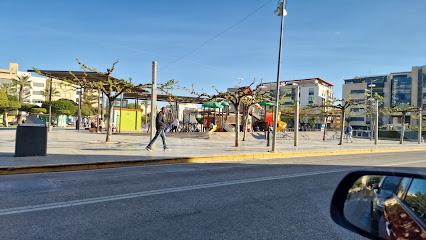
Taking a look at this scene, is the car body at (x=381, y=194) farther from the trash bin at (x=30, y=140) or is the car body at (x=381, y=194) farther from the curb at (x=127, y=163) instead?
the trash bin at (x=30, y=140)

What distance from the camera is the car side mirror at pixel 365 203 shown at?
5.20 feet

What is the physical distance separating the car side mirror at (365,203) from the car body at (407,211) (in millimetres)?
14

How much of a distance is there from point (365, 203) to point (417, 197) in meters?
0.32

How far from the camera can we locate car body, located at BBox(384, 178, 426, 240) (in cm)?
140

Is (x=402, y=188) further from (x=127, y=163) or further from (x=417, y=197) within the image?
(x=127, y=163)

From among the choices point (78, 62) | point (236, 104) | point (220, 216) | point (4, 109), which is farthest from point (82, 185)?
point (4, 109)

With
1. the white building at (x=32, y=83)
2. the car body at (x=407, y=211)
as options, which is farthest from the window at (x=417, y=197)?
the white building at (x=32, y=83)

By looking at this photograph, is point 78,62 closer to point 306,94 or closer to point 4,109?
point 4,109

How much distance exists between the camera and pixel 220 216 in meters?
4.15

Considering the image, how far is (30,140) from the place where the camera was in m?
9.44

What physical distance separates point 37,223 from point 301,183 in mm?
5205

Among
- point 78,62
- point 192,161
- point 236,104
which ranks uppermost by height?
point 78,62

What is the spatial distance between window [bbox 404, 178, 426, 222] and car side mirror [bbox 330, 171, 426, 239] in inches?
1.4

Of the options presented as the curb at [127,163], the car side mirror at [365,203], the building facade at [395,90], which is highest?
the building facade at [395,90]
